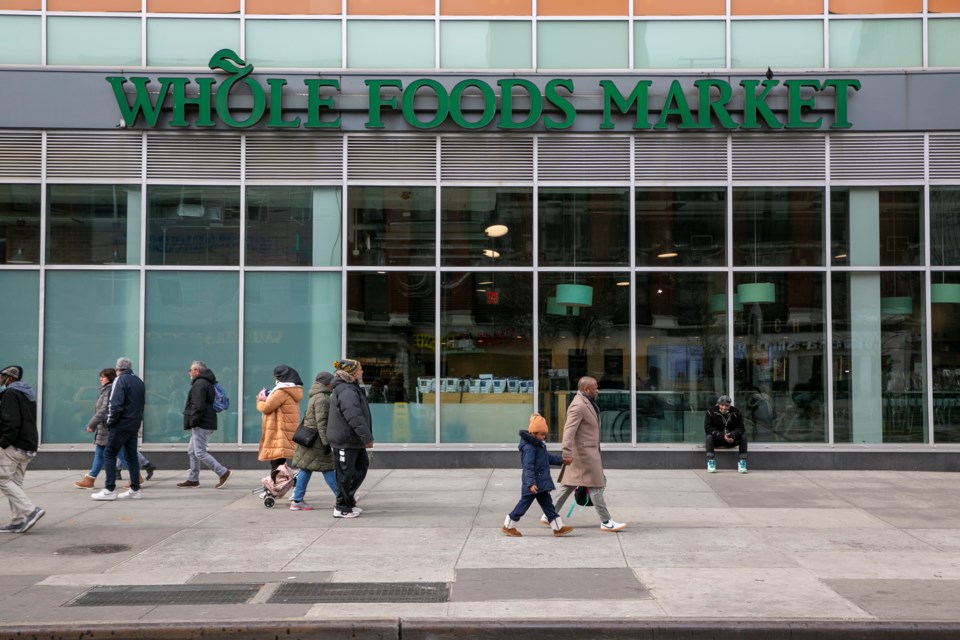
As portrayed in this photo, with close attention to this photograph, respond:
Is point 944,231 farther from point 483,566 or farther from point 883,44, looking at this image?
point 483,566

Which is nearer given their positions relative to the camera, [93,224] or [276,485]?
[276,485]

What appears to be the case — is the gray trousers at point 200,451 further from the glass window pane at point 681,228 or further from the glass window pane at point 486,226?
the glass window pane at point 681,228

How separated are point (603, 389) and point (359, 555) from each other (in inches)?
282

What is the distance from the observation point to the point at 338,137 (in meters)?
15.7

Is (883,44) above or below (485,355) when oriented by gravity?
above

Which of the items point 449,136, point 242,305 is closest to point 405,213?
point 449,136

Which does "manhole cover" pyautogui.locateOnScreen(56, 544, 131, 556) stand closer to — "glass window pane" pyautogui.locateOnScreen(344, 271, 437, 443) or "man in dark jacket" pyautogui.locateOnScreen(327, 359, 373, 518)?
"man in dark jacket" pyautogui.locateOnScreen(327, 359, 373, 518)

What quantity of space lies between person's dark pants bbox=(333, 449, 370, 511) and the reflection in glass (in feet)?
26.8

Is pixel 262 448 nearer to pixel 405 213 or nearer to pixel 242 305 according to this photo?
pixel 242 305

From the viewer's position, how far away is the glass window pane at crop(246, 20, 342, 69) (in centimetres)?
1569

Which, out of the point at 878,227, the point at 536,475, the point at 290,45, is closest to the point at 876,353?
the point at 878,227

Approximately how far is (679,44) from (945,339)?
6.27m

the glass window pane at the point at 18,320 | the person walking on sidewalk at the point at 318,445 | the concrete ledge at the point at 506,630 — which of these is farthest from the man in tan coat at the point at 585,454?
the glass window pane at the point at 18,320

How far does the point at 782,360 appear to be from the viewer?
1562 cm
